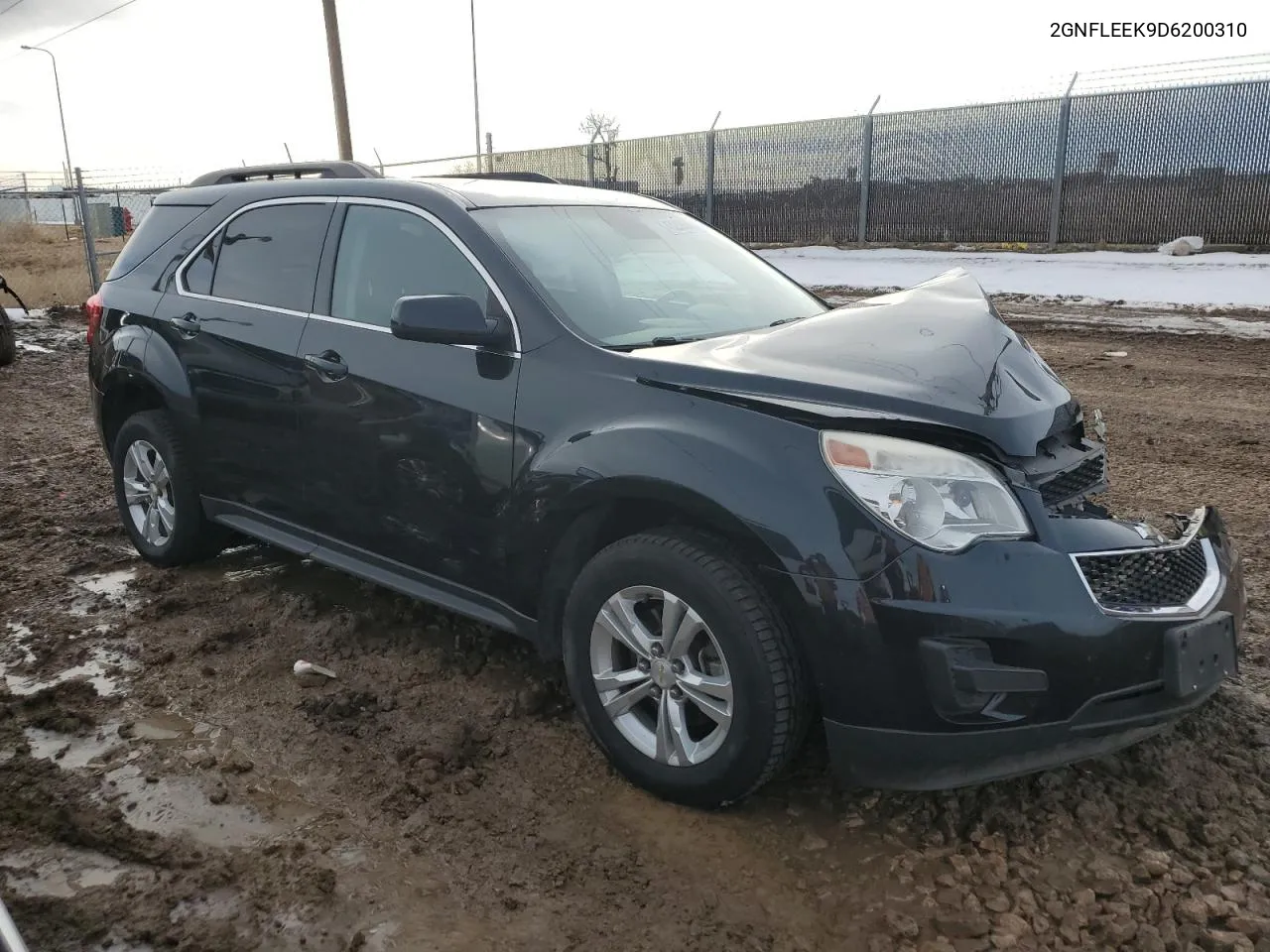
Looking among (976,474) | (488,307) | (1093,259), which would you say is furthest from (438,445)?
(1093,259)

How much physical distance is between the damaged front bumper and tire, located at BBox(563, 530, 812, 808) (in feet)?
0.53

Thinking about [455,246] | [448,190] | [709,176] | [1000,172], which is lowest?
[455,246]

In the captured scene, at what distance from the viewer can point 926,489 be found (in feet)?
8.01

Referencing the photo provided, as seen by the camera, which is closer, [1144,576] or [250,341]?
[1144,576]

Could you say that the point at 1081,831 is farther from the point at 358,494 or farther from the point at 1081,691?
the point at 358,494

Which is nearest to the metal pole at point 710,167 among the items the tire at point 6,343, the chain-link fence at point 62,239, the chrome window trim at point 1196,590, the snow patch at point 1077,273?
the snow patch at point 1077,273

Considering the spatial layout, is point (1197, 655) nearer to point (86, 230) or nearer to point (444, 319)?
point (444, 319)

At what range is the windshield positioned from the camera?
328cm

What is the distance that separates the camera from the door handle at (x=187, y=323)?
169 inches

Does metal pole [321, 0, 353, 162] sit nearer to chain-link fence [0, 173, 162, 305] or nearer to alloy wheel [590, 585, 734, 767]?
chain-link fence [0, 173, 162, 305]

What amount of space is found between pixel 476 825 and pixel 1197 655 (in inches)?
75.2

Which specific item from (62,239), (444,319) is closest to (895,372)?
(444,319)

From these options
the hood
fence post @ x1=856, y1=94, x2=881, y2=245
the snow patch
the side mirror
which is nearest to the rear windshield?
the side mirror

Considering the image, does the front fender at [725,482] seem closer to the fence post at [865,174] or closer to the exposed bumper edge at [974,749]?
the exposed bumper edge at [974,749]
